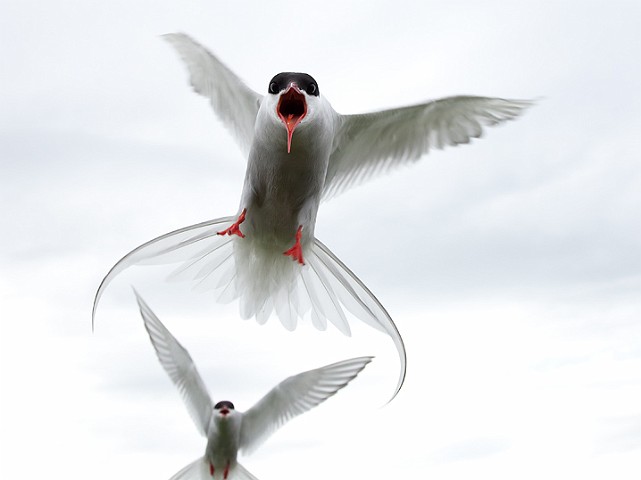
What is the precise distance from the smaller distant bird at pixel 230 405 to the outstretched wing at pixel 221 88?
5.52 ft

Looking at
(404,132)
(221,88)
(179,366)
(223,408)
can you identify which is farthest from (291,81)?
(223,408)

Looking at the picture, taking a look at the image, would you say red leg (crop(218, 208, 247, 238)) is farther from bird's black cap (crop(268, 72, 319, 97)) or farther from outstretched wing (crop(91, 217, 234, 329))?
bird's black cap (crop(268, 72, 319, 97))

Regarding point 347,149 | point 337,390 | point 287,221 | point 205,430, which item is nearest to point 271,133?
point 287,221

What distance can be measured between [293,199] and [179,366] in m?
3.17

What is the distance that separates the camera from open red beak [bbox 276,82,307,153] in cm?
509

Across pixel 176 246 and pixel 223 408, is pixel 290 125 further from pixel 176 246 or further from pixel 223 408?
pixel 223 408

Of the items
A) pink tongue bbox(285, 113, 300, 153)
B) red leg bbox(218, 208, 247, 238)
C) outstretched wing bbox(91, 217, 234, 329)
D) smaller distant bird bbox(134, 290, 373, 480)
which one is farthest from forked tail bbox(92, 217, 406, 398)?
smaller distant bird bbox(134, 290, 373, 480)

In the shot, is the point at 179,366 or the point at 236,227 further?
the point at 179,366

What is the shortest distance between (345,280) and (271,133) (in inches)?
46.5

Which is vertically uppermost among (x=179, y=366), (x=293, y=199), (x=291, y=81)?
(x=179, y=366)

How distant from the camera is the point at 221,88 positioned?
650 cm

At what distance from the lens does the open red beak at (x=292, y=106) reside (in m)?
5.09

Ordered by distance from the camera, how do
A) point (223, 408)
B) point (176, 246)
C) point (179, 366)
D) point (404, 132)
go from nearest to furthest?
1. point (176, 246)
2. point (404, 132)
3. point (179, 366)
4. point (223, 408)

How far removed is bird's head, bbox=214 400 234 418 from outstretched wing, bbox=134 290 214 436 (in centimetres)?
12
